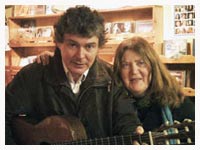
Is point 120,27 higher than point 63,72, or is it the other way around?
point 120,27

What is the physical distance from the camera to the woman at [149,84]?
1927mm

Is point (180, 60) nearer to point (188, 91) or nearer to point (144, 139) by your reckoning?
point (188, 91)

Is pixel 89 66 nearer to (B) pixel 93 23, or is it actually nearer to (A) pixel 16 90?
(B) pixel 93 23

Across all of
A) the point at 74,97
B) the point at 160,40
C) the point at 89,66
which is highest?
the point at 160,40

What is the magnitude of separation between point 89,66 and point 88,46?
0.11 metres

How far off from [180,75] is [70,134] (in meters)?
0.66

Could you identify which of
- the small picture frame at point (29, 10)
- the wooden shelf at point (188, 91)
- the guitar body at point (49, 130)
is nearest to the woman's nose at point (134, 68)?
the wooden shelf at point (188, 91)

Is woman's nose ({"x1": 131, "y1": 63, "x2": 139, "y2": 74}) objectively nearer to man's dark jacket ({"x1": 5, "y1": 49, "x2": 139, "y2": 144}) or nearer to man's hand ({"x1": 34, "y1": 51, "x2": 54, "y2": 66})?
man's dark jacket ({"x1": 5, "y1": 49, "x2": 139, "y2": 144})

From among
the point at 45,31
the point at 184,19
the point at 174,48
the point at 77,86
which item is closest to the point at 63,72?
the point at 77,86

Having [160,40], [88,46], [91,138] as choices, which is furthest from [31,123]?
[160,40]

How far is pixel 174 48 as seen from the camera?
6.35 feet

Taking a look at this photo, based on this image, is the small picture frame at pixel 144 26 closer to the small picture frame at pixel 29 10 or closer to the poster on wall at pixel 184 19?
the poster on wall at pixel 184 19

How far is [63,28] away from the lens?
6.36ft

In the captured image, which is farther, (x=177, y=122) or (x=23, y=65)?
(x=23, y=65)
